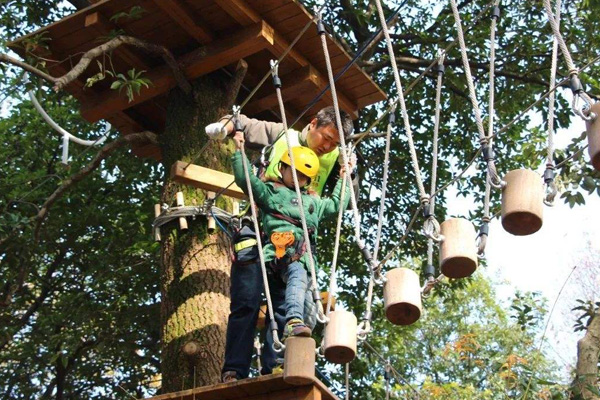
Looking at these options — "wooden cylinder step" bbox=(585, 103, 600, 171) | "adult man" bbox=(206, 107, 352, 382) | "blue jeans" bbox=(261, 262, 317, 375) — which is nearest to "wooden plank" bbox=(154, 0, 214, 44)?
"adult man" bbox=(206, 107, 352, 382)

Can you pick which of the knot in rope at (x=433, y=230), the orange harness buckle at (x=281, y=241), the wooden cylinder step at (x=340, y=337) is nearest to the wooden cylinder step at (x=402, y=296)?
the knot in rope at (x=433, y=230)

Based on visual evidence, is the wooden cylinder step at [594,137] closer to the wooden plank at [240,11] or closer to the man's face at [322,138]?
the man's face at [322,138]

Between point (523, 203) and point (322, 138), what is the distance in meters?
1.76

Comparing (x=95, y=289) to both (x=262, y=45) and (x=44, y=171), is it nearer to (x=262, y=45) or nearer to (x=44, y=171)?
(x=44, y=171)

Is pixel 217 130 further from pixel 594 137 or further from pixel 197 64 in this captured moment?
pixel 594 137

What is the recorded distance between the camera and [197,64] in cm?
548

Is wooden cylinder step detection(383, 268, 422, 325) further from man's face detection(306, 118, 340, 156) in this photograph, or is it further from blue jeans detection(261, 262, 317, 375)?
man's face detection(306, 118, 340, 156)

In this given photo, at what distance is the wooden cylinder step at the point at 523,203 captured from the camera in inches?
121

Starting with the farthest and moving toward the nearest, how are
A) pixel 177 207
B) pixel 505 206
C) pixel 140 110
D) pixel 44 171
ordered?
pixel 44 171
pixel 140 110
pixel 177 207
pixel 505 206

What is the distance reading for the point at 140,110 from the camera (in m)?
5.95

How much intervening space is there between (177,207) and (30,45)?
44.0 inches

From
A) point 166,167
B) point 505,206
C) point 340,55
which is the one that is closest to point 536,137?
point 340,55

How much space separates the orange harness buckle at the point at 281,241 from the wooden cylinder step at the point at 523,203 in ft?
4.65

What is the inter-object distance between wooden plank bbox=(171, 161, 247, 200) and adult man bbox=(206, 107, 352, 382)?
0.30m
